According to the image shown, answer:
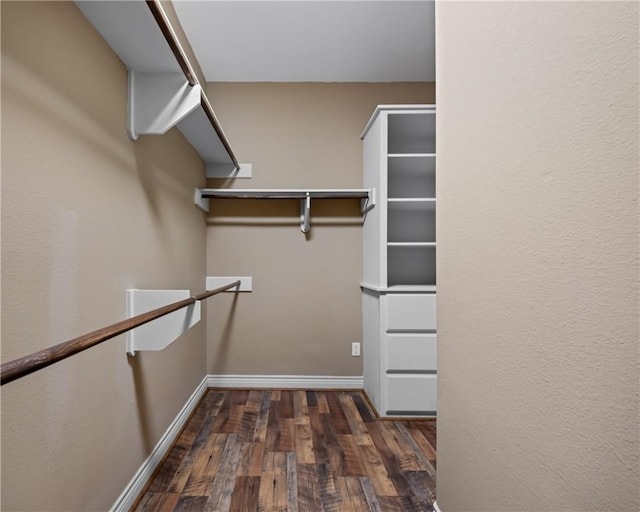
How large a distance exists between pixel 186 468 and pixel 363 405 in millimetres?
1265

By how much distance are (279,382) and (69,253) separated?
6.95 ft

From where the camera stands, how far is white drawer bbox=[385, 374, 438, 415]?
2398mm

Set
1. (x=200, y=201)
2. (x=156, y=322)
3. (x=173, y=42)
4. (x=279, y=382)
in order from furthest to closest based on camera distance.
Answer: (x=279, y=382)
(x=200, y=201)
(x=156, y=322)
(x=173, y=42)

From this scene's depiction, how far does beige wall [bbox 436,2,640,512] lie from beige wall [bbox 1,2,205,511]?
1.12 m

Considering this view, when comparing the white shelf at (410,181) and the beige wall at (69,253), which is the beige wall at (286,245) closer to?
the white shelf at (410,181)

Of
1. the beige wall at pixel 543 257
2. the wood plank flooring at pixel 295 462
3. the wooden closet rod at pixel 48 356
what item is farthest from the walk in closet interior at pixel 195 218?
the beige wall at pixel 543 257

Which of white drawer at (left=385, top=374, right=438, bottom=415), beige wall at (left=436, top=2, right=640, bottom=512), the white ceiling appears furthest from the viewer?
white drawer at (left=385, top=374, right=438, bottom=415)

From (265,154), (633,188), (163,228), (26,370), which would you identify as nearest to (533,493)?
(633,188)

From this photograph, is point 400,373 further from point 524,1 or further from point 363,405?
point 524,1

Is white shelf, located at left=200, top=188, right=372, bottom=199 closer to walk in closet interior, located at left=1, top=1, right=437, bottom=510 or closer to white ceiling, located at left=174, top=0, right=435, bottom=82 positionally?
walk in closet interior, located at left=1, top=1, right=437, bottom=510

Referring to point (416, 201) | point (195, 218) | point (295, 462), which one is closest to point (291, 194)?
point (195, 218)

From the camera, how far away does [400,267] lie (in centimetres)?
285

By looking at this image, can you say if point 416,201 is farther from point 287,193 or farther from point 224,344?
point 224,344

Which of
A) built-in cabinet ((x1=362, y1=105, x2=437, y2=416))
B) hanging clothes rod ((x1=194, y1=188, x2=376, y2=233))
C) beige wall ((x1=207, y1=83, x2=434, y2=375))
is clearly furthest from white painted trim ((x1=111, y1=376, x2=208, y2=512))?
hanging clothes rod ((x1=194, y1=188, x2=376, y2=233))
